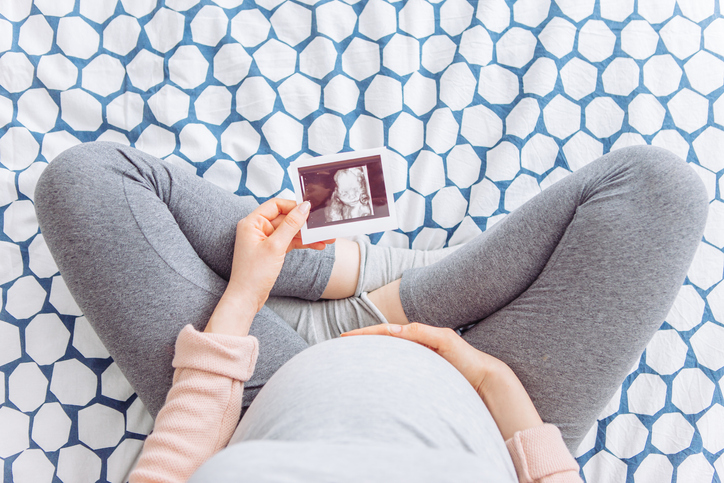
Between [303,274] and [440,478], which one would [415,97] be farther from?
[440,478]

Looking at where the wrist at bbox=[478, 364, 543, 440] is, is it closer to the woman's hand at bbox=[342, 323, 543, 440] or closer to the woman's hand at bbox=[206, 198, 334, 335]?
the woman's hand at bbox=[342, 323, 543, 440]

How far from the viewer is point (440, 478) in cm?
39

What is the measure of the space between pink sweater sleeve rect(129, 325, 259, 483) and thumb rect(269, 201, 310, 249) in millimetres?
166

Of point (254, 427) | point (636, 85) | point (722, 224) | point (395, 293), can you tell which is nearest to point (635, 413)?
point (722, 224)

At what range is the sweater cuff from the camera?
676mm

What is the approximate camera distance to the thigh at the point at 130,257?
716 mm

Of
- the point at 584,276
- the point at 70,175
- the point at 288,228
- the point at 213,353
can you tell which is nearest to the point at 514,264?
the point at 584,276

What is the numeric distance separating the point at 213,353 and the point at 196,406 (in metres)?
0.08

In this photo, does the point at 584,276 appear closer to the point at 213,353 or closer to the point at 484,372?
the point at 484,372

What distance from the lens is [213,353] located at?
68cm

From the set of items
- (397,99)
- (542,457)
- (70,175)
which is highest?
(397,99)

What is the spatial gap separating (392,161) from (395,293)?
33cm

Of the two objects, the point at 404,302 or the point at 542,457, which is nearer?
the point at 542,457

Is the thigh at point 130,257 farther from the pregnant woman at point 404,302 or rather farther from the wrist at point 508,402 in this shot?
the wrist at point 508,402
